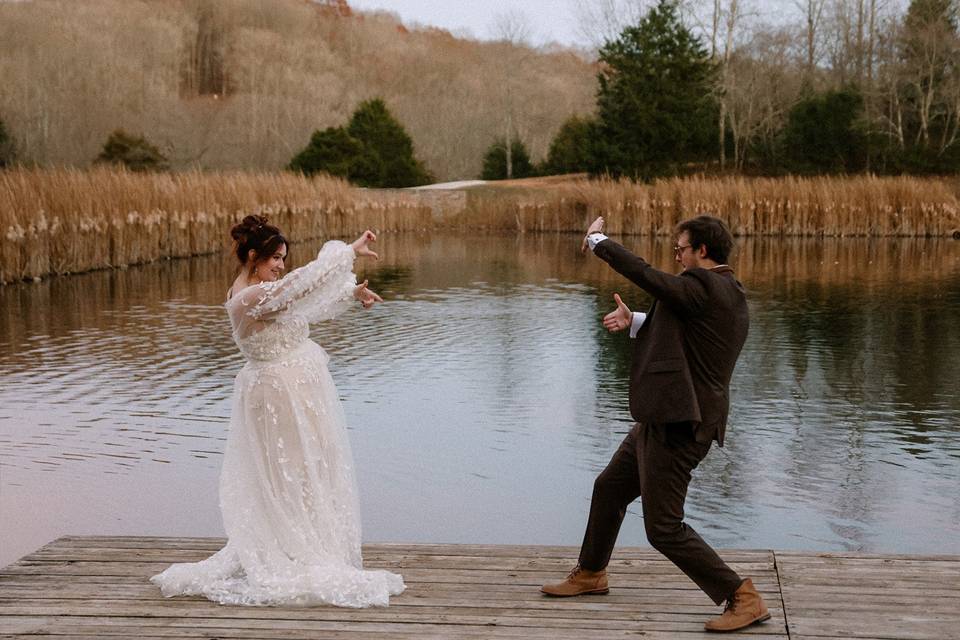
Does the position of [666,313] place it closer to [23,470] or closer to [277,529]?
[277,529]

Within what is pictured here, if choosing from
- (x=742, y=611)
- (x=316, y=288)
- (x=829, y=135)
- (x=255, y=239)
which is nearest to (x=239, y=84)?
(x=829, y=135)

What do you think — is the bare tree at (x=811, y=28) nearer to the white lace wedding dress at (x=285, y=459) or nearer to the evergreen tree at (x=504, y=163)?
the evergreen tree at (x=504, y=163)

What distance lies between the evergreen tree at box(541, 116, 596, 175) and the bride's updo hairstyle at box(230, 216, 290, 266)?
144ft

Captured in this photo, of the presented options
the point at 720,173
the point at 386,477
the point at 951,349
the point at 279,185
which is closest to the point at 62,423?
the point at 386,477

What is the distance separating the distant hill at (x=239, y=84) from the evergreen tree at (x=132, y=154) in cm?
922

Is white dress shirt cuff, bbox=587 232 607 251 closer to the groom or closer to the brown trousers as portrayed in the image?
the groom

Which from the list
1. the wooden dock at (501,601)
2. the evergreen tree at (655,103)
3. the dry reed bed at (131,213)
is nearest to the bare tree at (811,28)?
the evergreen tree at (655,103)

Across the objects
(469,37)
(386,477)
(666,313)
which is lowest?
(386,477)

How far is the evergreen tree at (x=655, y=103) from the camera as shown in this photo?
46531 millimetres

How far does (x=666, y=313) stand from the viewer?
4262mm

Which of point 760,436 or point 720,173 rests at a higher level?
point 720,173

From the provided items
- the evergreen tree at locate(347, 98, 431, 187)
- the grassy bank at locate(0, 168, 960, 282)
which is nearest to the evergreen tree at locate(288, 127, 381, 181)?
the evergreen tree at locate(347, 98, 431, 187)

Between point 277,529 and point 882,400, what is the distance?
292 inches

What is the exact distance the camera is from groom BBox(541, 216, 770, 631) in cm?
418
